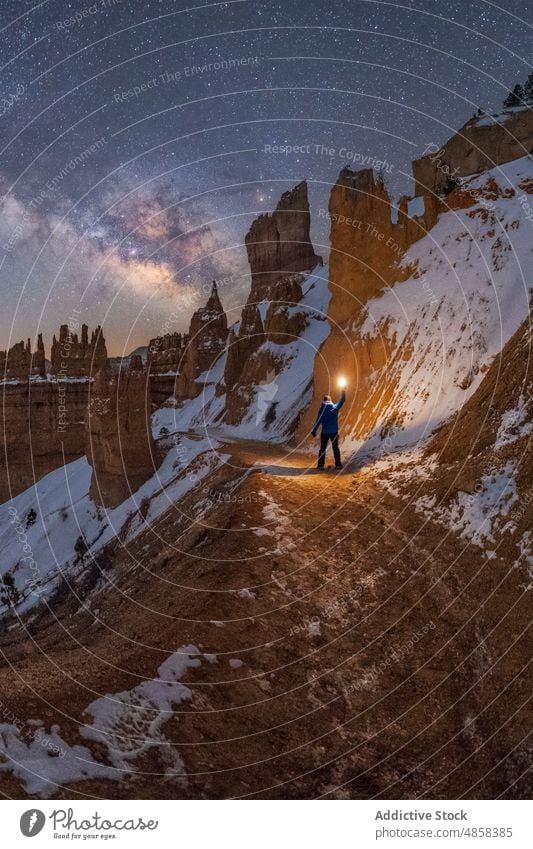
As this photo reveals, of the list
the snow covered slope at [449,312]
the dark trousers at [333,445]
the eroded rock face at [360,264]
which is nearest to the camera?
the snow covered slope at [449,312]

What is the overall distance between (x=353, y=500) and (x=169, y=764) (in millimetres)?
8497

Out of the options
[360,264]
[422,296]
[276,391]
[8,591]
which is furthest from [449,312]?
[276,391]

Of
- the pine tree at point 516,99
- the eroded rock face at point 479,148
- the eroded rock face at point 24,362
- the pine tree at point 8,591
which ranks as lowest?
the pine tree at point 8,591

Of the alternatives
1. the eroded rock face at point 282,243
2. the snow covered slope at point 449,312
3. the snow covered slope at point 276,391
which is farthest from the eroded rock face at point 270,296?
the snow covered slope at point 449,312

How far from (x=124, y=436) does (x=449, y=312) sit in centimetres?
2413

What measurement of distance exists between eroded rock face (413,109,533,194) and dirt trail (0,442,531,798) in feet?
93.7

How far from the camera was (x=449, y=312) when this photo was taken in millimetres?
19656

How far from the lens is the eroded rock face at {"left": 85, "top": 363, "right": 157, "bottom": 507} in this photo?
1399 inches

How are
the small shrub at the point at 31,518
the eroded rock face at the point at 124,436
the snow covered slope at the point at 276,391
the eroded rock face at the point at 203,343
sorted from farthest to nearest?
the eroded rock face at the point at 203,343, the small shrub at the point at 31,518, the snow covered slope at the point at 276,391, the eroded rock face at the point at 124,436

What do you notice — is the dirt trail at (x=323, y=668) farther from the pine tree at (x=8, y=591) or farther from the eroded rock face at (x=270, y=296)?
the eroded rock face at (x=270, y=296)

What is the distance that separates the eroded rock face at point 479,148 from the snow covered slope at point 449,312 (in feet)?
29.8

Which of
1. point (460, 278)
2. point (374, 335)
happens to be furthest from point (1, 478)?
point (460, 278)

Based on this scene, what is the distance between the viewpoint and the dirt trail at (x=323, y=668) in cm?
585

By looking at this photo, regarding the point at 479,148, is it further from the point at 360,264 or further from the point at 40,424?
the point at 40,424
